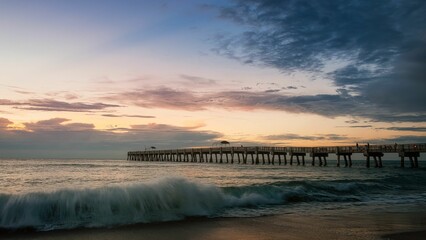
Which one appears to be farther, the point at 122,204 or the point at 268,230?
the point at 122,204

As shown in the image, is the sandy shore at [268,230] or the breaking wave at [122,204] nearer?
the sandy shore at [268,230]

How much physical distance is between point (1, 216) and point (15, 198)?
80 centimetres

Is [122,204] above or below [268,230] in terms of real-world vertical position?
above

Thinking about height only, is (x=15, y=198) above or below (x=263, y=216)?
above

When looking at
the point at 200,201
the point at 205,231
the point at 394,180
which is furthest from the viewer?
the point at 394,180

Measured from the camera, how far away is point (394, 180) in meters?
23.8

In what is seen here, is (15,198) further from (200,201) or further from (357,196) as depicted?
(357,196)

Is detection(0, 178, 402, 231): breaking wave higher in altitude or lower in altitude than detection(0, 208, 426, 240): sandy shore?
higher

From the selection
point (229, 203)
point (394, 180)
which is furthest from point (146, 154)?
point (229, 203)

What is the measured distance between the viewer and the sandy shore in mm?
7562

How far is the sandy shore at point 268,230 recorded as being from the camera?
756 centimetres

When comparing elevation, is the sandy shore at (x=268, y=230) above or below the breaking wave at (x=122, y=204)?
below

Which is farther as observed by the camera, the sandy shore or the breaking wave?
the breaking wave

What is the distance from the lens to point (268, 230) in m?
8.24
